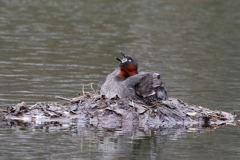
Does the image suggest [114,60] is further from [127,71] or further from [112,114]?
[112,114]

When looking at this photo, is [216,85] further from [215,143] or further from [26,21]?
[26,21]

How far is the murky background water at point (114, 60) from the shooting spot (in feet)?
37.9

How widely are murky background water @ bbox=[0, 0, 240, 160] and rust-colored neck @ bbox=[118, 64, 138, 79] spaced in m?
2.02

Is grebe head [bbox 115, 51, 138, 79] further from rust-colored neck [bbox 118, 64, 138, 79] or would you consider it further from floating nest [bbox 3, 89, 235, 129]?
floating nest [bbox 3, 89, 235, 129]

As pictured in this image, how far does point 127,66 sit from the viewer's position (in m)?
14.4

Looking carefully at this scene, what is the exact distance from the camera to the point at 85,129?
42.8 ft

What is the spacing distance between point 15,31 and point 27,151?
18.1 m

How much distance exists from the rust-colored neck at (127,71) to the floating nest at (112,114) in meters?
0.79

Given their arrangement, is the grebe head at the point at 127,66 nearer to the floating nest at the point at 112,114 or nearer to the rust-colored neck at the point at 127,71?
the rust-colored neck at the point at 127,71

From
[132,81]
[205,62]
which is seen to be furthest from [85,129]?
[205,62]

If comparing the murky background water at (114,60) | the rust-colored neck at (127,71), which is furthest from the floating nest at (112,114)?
the rust-colored neck at (127,71)

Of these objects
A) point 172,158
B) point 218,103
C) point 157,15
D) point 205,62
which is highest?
point 157,15

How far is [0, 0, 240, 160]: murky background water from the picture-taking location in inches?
455

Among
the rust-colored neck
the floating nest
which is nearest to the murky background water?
the floating nest
